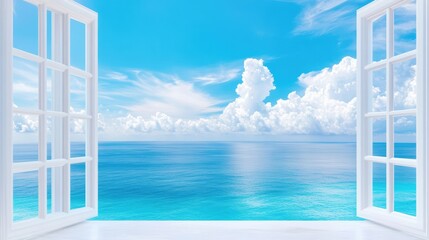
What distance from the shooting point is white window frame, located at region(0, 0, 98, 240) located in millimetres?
1501

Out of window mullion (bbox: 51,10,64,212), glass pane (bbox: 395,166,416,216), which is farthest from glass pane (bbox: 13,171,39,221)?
glass pane (bbox: 395,166,416,216)

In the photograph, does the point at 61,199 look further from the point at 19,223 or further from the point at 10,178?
the point at 10,178

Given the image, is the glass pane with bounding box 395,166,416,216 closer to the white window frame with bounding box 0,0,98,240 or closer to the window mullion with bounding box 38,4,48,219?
→ the white window frame with bounding box 0,0,98,240

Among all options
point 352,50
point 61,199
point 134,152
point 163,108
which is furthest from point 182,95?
point 61,199

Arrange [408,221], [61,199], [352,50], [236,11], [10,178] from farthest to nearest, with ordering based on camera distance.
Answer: [352,50]
[236,11]
[61,199]
[408,221]
[10,178]

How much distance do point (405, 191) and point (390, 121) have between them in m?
9.26

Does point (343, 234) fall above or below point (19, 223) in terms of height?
below

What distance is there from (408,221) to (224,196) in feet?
37.4

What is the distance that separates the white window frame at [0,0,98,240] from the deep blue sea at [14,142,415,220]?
8092mm

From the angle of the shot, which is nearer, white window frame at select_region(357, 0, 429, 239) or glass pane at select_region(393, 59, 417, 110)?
white window frame at select_region(357, 0, 429, 239)

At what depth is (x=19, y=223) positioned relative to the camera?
1.61 metres

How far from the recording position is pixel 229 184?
45.0 ft

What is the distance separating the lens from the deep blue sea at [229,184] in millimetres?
11250

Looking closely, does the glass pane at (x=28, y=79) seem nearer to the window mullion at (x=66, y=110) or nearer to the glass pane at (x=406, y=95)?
the window mullion at (x=66, y=110)
